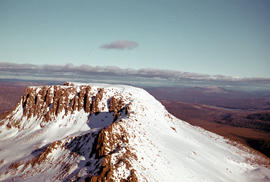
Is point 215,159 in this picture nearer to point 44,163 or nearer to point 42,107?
point 44,163

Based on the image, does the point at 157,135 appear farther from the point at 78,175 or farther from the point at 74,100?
the point at 74,100

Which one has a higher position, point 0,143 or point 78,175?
point 78,175

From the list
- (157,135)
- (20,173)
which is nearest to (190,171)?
(157,135)

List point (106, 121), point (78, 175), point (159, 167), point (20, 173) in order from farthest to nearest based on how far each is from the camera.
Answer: point (106, 121), point (20, 173), point (159, 167), point (78, 175)

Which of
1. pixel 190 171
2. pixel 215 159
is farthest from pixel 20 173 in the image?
pixel 215 159

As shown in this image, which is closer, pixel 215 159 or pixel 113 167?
pixel 113 167

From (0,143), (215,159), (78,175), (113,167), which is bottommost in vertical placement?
(0,143)

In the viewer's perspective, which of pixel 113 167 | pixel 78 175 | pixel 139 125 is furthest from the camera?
pixel 139 125
